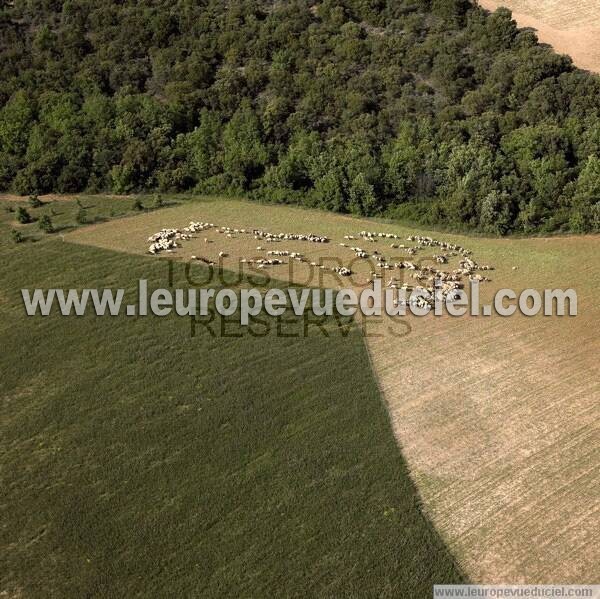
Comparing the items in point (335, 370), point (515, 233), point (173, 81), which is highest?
point (173, 81)

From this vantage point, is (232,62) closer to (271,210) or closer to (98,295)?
(271,210)

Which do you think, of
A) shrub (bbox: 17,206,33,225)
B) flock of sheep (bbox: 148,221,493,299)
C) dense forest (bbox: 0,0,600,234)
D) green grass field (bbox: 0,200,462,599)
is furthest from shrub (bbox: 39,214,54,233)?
green grass field (bbox: 0,200,462,599)

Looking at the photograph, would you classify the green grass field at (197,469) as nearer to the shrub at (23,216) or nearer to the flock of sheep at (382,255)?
the flock of sheep at (382,255)

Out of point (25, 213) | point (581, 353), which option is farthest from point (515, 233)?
point (25, 213)

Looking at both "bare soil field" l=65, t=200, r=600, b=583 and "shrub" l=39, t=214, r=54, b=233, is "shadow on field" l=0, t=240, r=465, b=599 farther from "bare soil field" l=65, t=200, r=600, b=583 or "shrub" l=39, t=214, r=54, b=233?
"shrub" l=39, t=214, r=54, b=233

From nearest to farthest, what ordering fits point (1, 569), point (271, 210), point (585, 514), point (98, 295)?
point (1, 569), point (585, 514), point (98, 295), point (271, 210)

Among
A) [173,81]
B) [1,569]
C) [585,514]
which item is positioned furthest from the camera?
[173,81]

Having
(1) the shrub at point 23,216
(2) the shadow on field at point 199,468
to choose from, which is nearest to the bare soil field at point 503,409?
(2) the shadow on field at point 199,468

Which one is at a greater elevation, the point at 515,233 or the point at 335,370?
the point at 515,233
